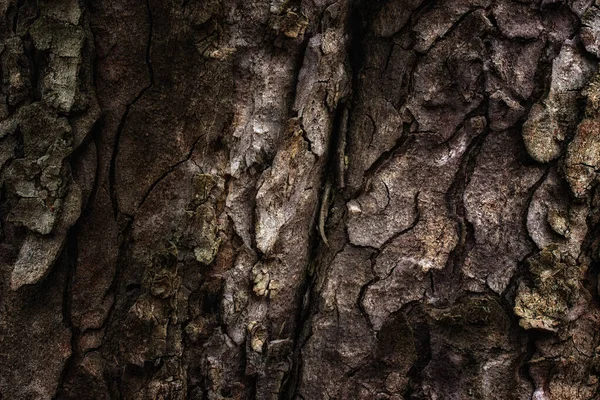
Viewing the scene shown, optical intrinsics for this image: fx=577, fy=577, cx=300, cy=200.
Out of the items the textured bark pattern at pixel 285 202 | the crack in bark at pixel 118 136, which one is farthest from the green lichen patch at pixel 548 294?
the crack in bark at pixel 118 136

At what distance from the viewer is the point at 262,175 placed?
1.15 meters

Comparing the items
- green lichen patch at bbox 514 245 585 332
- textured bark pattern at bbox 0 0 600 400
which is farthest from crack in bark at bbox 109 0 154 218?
green lichen patch at bbox 514 245 585 332

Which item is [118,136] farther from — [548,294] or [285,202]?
[548,294]

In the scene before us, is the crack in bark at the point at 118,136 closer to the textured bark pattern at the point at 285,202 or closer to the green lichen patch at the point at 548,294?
the textured bark pattern at the point at 285,202

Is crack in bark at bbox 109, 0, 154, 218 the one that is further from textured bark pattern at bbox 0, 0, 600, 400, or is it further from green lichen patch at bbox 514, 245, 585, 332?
green lichen patch at bbox 514, 245, 585, 332

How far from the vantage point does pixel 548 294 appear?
42.0 inches

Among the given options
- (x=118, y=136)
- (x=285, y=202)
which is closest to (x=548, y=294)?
(x=285, y=202)

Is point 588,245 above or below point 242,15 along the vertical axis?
below

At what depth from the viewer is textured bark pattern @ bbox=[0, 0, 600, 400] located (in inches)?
42.6

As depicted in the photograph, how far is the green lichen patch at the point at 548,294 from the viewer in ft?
3.49

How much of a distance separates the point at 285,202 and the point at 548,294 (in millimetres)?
529

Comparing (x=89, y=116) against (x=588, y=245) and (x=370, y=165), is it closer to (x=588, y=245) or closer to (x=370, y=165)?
(x=370, y=165)

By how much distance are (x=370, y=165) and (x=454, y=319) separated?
0.35 metres

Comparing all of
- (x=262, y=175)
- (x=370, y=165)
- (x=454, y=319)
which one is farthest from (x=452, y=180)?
(x=262, y=175)
